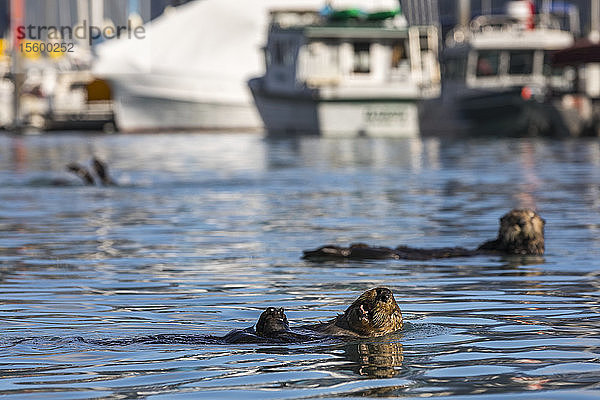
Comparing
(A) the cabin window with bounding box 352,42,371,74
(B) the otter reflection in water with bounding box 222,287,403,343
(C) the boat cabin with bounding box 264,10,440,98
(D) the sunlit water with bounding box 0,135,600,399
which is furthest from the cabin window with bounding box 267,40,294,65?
(B) the otter reflection in water with bounding box 222,287,403,343

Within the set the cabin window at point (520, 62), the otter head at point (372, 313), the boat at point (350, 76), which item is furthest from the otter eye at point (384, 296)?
the cabin window at point (520, 62)

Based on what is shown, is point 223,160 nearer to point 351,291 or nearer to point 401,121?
point 401,121

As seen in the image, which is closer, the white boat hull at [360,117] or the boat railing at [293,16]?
the white boat hull at [360,117]

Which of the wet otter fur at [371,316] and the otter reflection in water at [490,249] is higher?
the wet otter fur at [371,316]

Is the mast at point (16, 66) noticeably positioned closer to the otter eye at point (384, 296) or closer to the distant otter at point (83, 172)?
the distant otter at point (83, 172)

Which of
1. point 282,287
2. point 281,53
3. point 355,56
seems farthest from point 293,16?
point 282,287

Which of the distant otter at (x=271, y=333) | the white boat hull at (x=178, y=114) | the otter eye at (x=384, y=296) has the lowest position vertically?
the white boat hull at (x=178, y=114)

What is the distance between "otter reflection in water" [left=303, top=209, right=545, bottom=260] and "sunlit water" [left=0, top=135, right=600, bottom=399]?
6.7 inches

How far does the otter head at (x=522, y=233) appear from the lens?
13.0 meters

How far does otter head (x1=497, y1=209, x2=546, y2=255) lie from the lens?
42.5 ft

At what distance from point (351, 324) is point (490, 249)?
5.43 metres

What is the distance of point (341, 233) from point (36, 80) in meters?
84.0

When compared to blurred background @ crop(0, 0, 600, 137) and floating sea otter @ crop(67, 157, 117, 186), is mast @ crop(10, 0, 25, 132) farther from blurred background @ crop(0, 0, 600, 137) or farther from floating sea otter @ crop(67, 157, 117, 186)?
floating sea otter @ crop(67, 157, 117, 186)

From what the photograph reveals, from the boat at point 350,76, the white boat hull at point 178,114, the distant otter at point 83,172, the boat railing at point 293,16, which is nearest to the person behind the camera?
the distant otter at point 83,172
